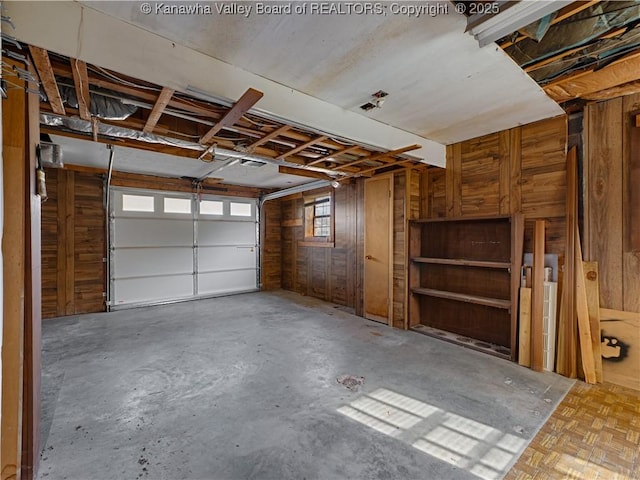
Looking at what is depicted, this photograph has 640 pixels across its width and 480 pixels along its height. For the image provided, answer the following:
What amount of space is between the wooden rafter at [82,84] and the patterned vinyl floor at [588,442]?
11.3ft

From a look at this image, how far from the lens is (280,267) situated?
7660 millimetres

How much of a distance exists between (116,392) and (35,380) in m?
0.99

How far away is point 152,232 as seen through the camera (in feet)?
18.9

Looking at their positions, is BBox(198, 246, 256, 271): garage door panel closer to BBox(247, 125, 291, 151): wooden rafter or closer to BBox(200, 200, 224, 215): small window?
BBox(200, 200, 224, 215): small window

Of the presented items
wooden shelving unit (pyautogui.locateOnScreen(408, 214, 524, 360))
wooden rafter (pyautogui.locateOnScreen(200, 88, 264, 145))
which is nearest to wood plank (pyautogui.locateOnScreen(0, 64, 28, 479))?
Answer: wooden rafter (pyautogui.locateOnScreen(200, 88, 264, 145))

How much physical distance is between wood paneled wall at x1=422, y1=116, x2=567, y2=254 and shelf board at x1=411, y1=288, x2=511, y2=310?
0.65 metres

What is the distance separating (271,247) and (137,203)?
3.05 metres

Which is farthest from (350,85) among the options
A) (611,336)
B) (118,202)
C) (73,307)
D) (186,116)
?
(73,307)

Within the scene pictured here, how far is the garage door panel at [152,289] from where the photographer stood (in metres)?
5.42

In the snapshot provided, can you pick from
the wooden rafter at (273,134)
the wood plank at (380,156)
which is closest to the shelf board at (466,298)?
the wood plank at (380,156)

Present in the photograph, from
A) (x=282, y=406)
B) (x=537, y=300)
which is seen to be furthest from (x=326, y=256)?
(x=282, y=406)

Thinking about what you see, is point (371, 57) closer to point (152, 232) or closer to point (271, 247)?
point (152, 232)

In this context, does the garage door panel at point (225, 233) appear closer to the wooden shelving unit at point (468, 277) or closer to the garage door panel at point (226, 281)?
the garage door panel at point (226, 281)

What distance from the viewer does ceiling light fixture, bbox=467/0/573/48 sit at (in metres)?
1.54
